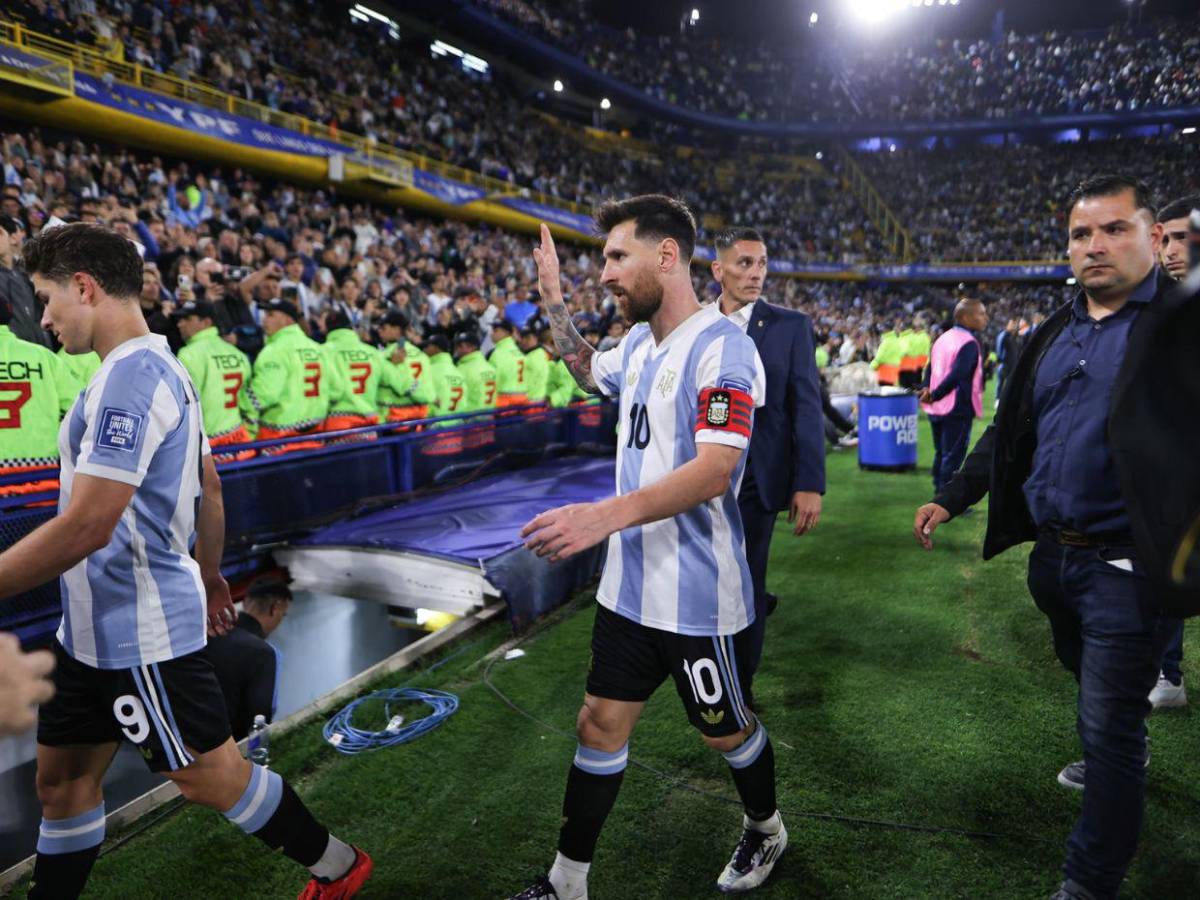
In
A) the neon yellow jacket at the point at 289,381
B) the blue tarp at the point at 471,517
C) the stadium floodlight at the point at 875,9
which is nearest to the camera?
the blue tarp at the point at 471,517

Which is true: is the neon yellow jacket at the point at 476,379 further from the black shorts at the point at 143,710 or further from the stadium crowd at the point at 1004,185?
the stadium crowd at the point at 1004,185

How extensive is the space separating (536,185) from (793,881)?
28.2 meters

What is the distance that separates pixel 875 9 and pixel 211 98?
4605 centimetres

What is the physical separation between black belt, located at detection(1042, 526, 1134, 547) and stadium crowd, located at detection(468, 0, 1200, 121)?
40015 mm

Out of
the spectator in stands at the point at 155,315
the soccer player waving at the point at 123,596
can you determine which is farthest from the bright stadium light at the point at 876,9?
the soccer player waving at the point at 123,596

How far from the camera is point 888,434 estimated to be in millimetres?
9953

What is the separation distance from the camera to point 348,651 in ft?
18.0

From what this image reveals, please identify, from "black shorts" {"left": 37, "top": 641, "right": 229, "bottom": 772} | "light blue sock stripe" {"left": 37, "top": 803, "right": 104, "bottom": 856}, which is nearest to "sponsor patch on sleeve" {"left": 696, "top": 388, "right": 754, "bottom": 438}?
"black shorts" {"left": 37, "top": 641, "right": 229, "bottom": 772}

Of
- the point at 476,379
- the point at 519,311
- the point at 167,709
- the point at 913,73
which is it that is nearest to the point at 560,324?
the point at 167,709

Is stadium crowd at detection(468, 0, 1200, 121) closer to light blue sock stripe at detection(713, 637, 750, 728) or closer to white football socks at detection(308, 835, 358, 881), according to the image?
light blue sock stripe at detection(713, 637, 750, 728)

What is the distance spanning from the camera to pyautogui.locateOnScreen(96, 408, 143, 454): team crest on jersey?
76.0 inches

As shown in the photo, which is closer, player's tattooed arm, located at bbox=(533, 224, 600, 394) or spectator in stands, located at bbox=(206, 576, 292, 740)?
player's tattooed arm, located at bbox=(533, 224, 600, 394)

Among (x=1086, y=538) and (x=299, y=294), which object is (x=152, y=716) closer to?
(x=1086, y=538)

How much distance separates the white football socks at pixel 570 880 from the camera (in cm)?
224
